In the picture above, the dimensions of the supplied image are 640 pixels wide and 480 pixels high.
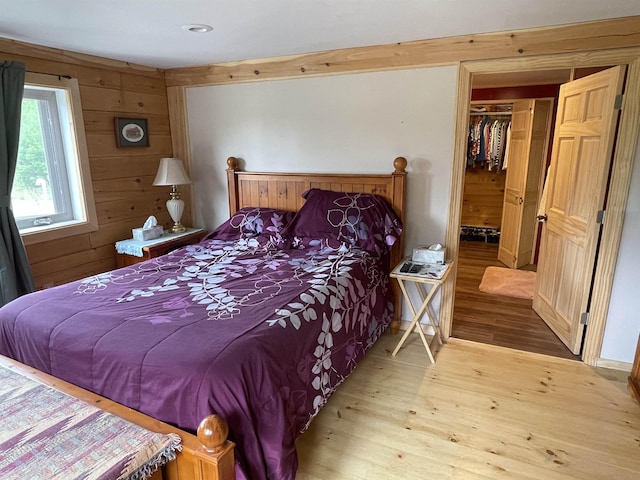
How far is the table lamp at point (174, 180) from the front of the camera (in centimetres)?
356

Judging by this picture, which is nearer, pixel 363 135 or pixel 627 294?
pixel 627 294

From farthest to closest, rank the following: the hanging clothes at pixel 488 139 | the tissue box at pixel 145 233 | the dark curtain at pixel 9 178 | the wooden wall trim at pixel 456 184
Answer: the hanging clothes at pixel 488 139, the tissue box at pixel 145 233, the wooden wall trim at pixel 456 184, the dark curtain at pixel 9 178

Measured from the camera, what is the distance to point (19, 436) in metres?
1.36

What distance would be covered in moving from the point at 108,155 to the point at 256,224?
1370 millimetres

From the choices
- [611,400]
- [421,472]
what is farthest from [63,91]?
[611,400]

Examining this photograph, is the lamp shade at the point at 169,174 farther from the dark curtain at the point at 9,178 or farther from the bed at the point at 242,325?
the dark curtain at the point at 9,178

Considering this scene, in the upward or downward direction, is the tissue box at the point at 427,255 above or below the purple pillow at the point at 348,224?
below

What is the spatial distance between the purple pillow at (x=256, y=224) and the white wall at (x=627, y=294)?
2331 millimetres

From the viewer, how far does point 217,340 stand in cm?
170

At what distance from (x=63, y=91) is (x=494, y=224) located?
5.74 metres

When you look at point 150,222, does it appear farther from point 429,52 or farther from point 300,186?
point 429,52

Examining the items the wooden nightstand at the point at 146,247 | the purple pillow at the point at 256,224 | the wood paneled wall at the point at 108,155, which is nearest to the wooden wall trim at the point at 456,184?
the purple pillow at the point at 256,224

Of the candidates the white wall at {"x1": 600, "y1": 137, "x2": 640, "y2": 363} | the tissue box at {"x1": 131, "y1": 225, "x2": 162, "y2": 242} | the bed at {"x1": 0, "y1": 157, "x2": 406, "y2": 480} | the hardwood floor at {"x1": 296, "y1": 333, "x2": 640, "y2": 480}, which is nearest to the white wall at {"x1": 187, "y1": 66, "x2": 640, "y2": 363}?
the white wall at {"x1": 600, "y1": 137, "x2": 640, "y2": 363}

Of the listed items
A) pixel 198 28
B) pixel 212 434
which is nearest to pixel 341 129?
pixel 198 28
